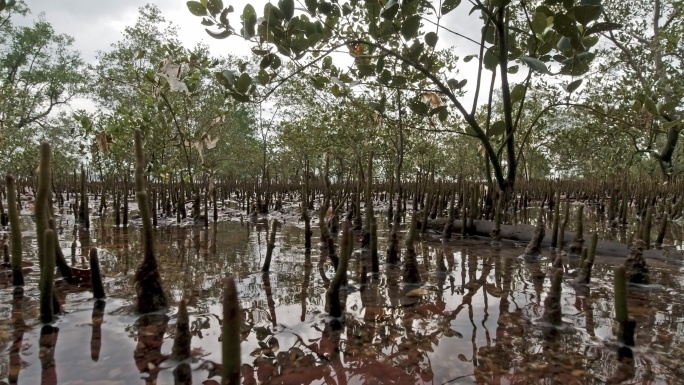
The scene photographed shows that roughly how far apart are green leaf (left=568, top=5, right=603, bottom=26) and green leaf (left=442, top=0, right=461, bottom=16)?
0.85 m

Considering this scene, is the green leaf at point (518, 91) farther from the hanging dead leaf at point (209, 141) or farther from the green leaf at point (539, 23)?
the hanging dead leaf at point (209, 141)

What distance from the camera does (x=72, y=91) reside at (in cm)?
2303

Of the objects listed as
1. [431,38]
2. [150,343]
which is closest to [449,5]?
[431,38]

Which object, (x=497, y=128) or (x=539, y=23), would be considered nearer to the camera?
(x=539, y=23)

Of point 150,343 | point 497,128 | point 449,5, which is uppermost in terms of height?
point 449,5

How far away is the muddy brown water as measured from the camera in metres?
1.57

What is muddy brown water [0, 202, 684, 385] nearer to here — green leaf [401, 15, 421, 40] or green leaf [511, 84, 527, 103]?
green leaf [511, 84, 527, 103]

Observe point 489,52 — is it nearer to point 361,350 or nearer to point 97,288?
point 361,350

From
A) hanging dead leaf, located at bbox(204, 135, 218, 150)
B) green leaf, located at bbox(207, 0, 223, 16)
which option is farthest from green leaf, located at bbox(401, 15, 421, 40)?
hanging dead leaf, located at bbox(204, 135, 218, 150)

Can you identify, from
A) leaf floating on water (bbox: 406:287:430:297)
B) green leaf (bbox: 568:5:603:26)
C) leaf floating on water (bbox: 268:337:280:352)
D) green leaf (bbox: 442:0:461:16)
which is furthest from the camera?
green leaf (bbox: 442:0:461:16)

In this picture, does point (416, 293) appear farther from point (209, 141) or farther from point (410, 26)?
point (209, 141)

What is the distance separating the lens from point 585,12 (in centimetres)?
219

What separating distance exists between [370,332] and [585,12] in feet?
6.44

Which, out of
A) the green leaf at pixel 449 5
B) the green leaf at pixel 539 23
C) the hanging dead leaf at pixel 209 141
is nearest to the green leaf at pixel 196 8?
the green leaf at pixel 449 5
